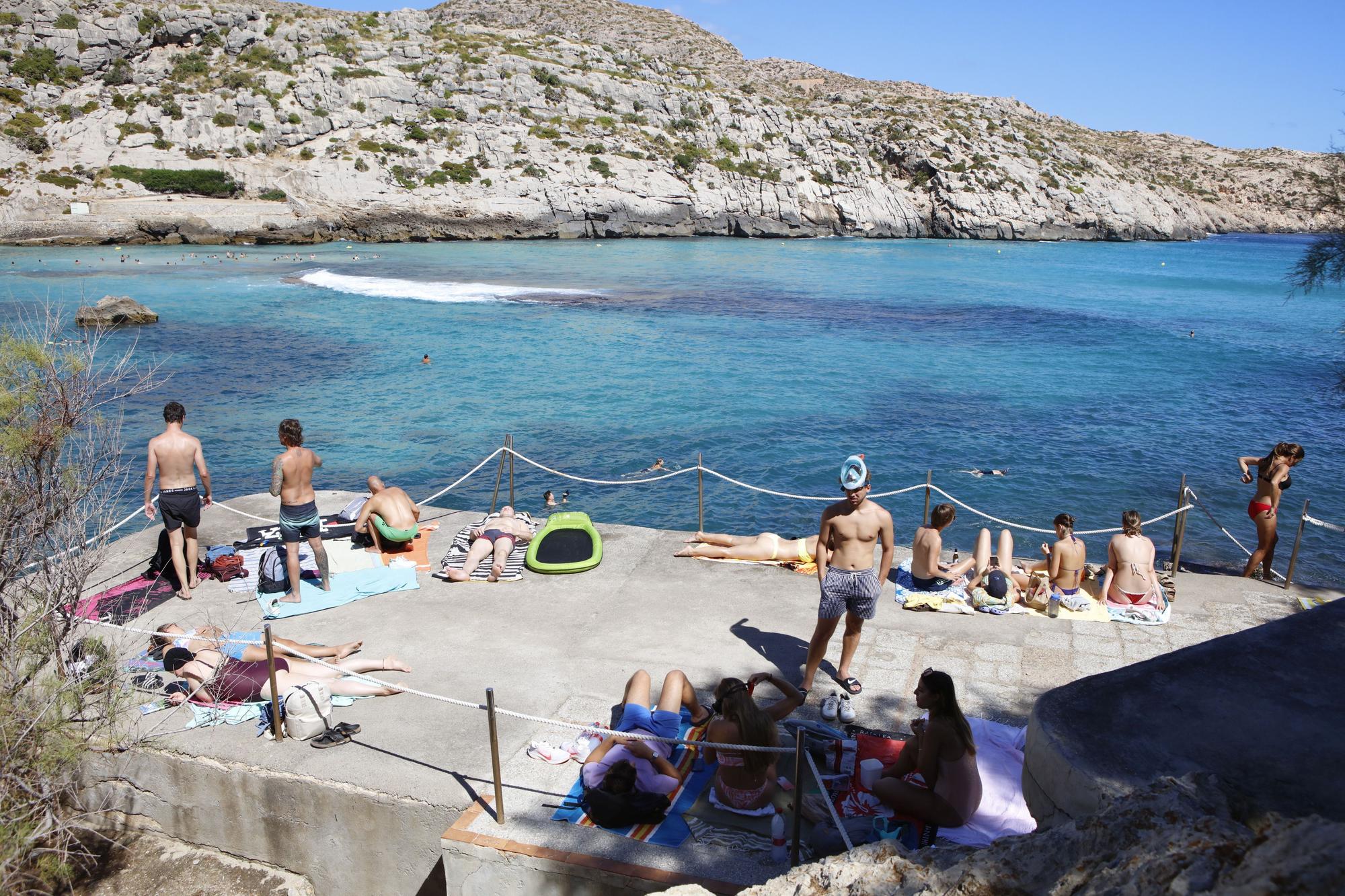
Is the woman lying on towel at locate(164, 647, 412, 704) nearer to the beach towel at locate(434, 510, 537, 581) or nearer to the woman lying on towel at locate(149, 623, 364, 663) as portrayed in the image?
the woman lying on towel at locate(149, 623, 364, 663)

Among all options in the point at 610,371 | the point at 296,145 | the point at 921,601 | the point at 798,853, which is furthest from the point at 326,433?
the point at 296,145

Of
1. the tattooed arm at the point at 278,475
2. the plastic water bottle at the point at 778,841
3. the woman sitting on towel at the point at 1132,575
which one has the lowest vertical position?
the plastic water bottle at the point at 778,841

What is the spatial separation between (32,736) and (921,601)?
6.85 m

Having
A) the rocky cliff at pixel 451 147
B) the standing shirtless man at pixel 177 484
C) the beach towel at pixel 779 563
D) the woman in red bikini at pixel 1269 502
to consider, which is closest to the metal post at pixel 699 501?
the beach towel at pixel 779 563

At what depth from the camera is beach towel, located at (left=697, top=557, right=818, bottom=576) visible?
894cm

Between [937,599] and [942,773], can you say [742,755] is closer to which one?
[942,773]

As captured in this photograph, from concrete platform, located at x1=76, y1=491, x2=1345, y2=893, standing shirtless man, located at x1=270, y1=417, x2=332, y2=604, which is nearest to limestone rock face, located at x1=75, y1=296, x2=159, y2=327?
concrete platform, located at x1=76, y1=491, x2=1345, y2=893

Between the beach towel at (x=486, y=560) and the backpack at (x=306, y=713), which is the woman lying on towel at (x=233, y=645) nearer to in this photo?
the backpack at (x=306, y=713)

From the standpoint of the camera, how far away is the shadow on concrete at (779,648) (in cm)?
694

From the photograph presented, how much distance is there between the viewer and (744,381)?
25000mm

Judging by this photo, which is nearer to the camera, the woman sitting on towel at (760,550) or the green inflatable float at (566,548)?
the green inflatable float at (566,548)

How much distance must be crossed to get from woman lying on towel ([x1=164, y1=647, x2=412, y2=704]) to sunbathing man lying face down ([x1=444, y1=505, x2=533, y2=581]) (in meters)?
2.19

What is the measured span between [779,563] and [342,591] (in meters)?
4.38

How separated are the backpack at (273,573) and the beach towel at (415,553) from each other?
1045 mm
